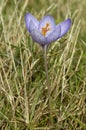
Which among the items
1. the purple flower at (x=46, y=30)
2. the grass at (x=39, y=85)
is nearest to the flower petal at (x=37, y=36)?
the purple flower at (x=46, y=30)

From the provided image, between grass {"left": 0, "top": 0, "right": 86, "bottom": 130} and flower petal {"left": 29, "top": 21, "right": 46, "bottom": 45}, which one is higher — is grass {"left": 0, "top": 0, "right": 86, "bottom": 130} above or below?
below

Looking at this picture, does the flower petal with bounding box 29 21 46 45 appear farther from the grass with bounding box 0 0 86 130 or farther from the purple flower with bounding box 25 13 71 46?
the grass with bounding box 0 0 86 130

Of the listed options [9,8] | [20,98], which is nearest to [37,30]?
[20,98]

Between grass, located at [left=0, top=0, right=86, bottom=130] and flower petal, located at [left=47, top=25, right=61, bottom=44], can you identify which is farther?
grass, located at [left=0, top=0, right=86, bottom=130]

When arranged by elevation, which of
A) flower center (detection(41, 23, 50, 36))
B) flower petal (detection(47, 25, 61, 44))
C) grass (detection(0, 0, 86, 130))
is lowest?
grass (detection(0, 0, 86, 130))

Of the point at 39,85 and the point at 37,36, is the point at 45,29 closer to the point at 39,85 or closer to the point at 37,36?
the point at 37,36

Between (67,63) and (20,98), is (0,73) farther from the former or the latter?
(67,63)

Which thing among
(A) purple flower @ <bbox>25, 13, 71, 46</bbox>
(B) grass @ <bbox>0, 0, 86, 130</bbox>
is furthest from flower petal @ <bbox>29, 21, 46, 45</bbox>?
(B) grass @ <bbox>0, 0, 86, 130</bbox>

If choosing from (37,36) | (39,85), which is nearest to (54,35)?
(37,36)
